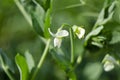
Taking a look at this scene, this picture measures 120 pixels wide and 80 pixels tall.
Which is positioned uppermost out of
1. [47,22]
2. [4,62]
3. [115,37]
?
[47,22]

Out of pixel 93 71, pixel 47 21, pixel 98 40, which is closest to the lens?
pixel 47 21

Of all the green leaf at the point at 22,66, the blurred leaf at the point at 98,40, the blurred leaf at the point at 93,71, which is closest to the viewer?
the green leaf at the point at 22,66

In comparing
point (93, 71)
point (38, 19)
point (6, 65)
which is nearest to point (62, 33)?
point (38, 19)

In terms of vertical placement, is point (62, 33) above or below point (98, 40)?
above

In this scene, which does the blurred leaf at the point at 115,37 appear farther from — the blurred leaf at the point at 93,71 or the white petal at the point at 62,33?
the blurred leaf at the point at 93,71

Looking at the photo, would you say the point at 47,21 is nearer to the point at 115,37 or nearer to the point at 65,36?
the point at 65,36

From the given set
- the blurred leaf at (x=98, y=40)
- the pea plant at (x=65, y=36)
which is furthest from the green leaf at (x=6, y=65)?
the blurred leaf at (x=98, y=40)

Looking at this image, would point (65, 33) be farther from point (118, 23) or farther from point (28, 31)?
point (28, 31)

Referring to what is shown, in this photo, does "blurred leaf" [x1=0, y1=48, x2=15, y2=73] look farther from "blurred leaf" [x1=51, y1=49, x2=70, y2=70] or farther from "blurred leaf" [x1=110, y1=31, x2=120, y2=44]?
"blurred leaf" [x1=110, y1=31, x2=120, y2=44]

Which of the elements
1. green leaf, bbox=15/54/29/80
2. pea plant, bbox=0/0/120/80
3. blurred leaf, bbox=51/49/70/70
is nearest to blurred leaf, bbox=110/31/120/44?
pea plant, bbox=0/0/120/80
